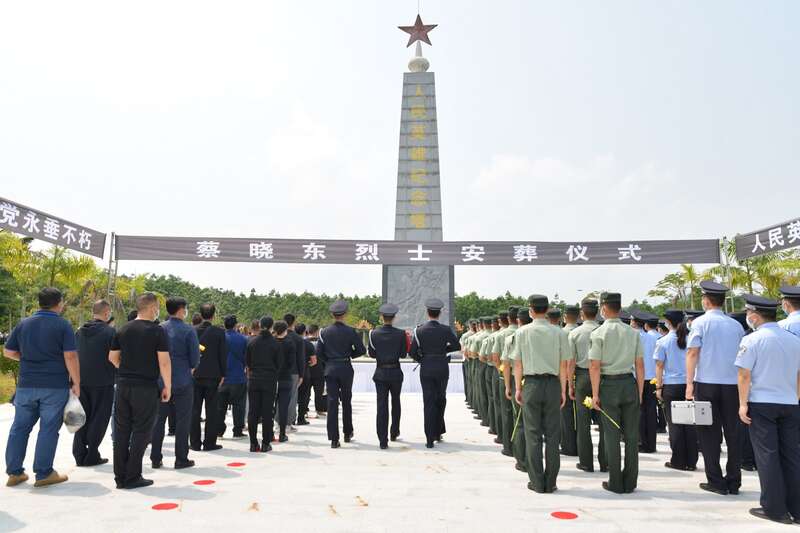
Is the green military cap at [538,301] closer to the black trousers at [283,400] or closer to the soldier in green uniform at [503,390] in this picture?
the soldier in green uniform at [503,390]

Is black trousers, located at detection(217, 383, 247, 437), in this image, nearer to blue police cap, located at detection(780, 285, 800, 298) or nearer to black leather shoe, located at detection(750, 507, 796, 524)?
black leather shoe, located at detection(750, 507, 796, 524)

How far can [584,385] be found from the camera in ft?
17.5

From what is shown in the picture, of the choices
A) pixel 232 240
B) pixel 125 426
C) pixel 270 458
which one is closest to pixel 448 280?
pixel 232 240

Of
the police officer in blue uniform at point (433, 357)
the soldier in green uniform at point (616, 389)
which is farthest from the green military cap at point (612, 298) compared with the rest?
the police officer in blue uniform at point (433, 357)

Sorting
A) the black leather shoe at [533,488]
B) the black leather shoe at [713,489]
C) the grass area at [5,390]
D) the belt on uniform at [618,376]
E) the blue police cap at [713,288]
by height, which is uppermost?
the blue police cap at [713,288]

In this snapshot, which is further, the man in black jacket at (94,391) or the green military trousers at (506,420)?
the green military trousers at (506,420)

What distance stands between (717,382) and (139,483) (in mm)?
4612

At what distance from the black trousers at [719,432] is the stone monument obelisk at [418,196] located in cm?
1742

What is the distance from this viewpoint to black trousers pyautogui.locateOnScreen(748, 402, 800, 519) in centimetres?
361

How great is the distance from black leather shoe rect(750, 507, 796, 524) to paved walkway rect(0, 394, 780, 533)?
7cm

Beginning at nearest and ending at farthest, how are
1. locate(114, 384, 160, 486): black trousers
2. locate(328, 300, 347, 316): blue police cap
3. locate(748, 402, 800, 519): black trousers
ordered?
1. locate(748, 402, 800, 519): black trousers
2. locate(114, 384, 160, 486): black trousers
3. locate(328, 300, 347, 316): blue police cap

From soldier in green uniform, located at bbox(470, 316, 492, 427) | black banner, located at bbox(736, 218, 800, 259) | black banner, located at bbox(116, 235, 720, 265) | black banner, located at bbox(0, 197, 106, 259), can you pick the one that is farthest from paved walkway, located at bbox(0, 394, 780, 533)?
black banner, located at bbox(116, 235, 720, 265)

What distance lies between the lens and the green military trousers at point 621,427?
429cm

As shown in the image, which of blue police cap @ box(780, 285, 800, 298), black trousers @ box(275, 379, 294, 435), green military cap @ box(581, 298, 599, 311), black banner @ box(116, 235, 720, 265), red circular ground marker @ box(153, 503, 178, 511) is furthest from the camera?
black banner @ box(116, 235, 720, 265)
